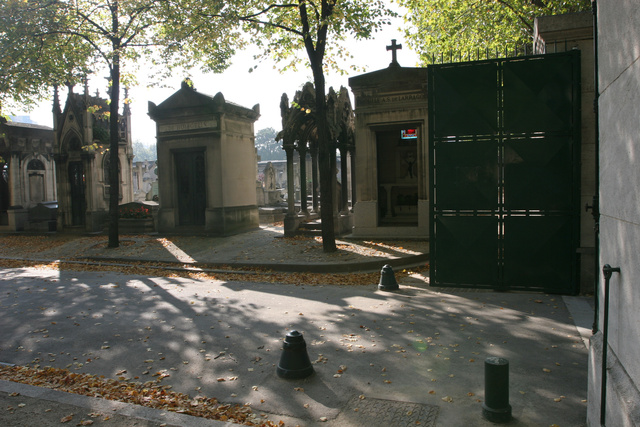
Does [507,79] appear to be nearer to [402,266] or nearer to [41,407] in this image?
[402,266]

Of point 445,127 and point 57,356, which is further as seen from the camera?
point 445,127

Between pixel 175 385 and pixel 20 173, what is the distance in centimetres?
2423

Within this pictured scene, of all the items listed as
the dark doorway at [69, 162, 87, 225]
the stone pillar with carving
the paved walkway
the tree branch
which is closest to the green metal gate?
the paved walkway

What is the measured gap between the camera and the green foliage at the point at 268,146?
380 feet

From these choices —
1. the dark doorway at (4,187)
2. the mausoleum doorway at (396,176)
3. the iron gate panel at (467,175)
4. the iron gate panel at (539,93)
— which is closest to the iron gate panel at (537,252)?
the iron gate panel at (467,175)

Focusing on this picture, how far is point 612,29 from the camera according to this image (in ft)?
10.3

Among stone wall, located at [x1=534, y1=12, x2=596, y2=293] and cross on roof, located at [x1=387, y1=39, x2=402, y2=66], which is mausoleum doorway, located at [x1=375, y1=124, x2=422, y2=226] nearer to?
cross on roof, located at [x1=387, y1=39, x2=402, y2=66]

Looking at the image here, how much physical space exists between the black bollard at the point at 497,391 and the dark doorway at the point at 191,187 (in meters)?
15.6

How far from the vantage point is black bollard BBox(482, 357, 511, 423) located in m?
3.89

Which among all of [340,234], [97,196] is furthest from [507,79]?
[97,196]

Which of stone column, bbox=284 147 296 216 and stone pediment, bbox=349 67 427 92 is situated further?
stone column, bbox=284 147 296 216

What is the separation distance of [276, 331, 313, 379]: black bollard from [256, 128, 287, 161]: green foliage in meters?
103

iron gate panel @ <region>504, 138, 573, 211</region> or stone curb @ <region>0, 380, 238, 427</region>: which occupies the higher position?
iron gate panel @ <region>504, 138, 573, 211</region>

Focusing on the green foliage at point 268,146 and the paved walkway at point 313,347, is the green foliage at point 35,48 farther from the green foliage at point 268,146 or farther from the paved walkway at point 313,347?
the green foliage at point 268,146
